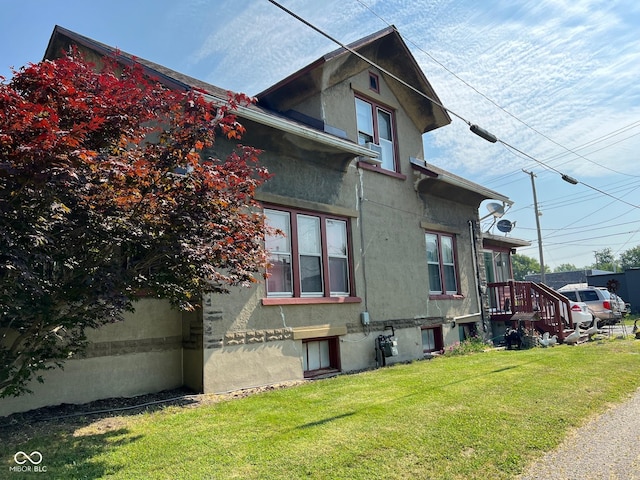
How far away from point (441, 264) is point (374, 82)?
516cm

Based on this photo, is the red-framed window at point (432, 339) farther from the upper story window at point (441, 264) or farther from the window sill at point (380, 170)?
the window sill at point (380, 170)

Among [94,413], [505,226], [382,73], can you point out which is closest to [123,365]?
[94,413]

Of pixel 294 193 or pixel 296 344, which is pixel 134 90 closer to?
pixel 294 193

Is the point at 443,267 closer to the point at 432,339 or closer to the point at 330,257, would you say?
the point at 432,339

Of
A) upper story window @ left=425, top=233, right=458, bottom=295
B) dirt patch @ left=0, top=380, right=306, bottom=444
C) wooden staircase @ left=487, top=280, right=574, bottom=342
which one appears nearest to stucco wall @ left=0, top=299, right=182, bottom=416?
dirt patch @ left=0, top=380, right=306, bottom=444

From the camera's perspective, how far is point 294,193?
9188 millimetres

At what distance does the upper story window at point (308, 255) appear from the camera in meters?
8.91

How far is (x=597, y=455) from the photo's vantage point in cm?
460

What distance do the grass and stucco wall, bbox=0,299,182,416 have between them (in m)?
1.05

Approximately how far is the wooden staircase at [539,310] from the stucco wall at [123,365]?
985 cm

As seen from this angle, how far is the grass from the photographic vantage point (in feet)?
13.8

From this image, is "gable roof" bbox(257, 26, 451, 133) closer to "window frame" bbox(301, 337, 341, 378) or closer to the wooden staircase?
"window frame" bbox(301, 337, 341, 378)

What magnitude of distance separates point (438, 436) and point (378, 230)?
253 inches

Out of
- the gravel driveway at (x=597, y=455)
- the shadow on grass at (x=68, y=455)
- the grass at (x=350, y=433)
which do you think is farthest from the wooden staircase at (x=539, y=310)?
the shadow on grass at (x=68, y=455)
